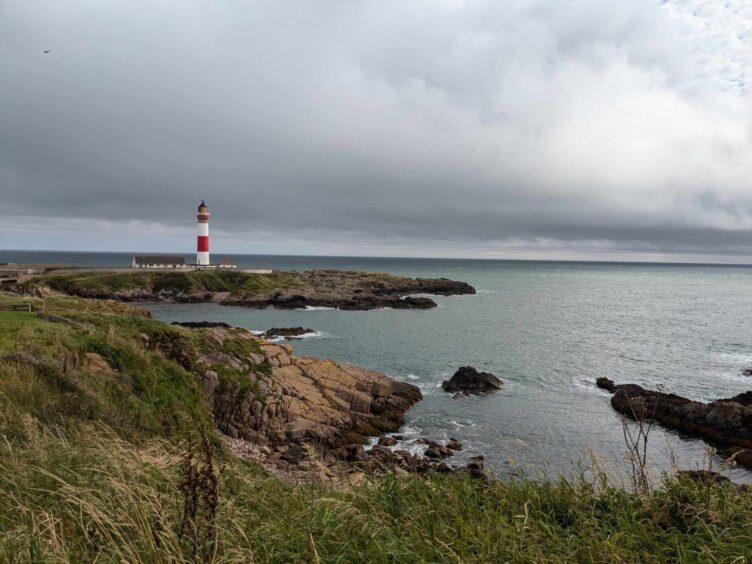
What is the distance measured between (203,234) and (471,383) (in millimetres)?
75783

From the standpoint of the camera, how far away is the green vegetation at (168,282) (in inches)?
2844

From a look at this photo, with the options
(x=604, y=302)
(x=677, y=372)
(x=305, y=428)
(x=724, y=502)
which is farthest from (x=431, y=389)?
(x=604, y=302)

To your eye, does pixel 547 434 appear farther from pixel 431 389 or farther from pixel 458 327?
pixel 458 327

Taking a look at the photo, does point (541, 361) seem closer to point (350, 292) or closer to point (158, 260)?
point (350, 292)

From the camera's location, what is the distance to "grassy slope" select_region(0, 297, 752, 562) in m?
3.87

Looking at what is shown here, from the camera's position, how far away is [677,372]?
37.9 meters

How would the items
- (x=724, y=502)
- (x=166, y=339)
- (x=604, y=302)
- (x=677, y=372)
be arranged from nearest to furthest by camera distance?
1. (x=724, y=502)
2. (x=166, y=339)
3. (x=677, y=372)
4. (x=604, y=302)

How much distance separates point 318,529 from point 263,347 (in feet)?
80.2

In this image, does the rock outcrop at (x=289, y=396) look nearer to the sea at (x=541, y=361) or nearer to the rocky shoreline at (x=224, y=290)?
the sea at (x=541, y=361)

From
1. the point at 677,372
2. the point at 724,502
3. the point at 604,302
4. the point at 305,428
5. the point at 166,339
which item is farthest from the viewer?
the point at 604,302

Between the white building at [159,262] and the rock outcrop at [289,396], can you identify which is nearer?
the rock outcrop at [289,396]

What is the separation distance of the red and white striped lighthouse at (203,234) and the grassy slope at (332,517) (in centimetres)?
8358

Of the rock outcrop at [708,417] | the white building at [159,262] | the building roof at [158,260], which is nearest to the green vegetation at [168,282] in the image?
the white building at [159,262]

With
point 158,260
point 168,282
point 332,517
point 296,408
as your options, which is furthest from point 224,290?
point 332,517
